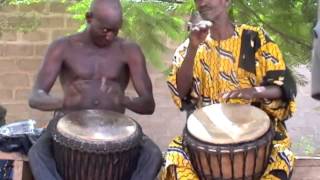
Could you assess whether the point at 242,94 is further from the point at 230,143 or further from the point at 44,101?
the point at 44,101

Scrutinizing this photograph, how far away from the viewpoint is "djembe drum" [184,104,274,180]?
4.06 meters

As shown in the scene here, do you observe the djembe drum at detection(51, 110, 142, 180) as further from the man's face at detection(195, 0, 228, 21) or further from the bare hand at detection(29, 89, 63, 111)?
the man's face at detection(195, 0, 228, 21)

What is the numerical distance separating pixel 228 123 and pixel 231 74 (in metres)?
0.44

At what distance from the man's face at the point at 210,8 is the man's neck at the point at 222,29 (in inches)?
2.2

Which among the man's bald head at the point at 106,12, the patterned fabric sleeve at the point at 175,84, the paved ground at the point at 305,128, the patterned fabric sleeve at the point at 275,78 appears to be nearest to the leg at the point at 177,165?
the patterned fabric sleeve at the point at 175,84

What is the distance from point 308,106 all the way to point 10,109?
271cm

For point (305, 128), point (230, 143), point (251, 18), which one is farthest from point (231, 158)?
point (305, 128)

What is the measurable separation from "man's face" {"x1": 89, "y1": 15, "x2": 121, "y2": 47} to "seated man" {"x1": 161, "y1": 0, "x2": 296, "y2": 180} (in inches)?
14.2

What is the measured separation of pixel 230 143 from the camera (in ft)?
13.3

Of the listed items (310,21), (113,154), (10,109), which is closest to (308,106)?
(310,21)

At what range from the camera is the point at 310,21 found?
5.79 metres

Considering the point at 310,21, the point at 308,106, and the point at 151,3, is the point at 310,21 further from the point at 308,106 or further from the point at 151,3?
the point at 308,106

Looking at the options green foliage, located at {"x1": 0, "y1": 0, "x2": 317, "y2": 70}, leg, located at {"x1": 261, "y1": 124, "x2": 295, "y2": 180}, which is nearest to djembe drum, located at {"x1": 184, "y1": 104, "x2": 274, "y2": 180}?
leg, located at {"x1": 261, "y1": 124, "x2": 295, "y2": 180}

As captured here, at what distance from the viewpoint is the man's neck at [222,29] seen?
4586mm
